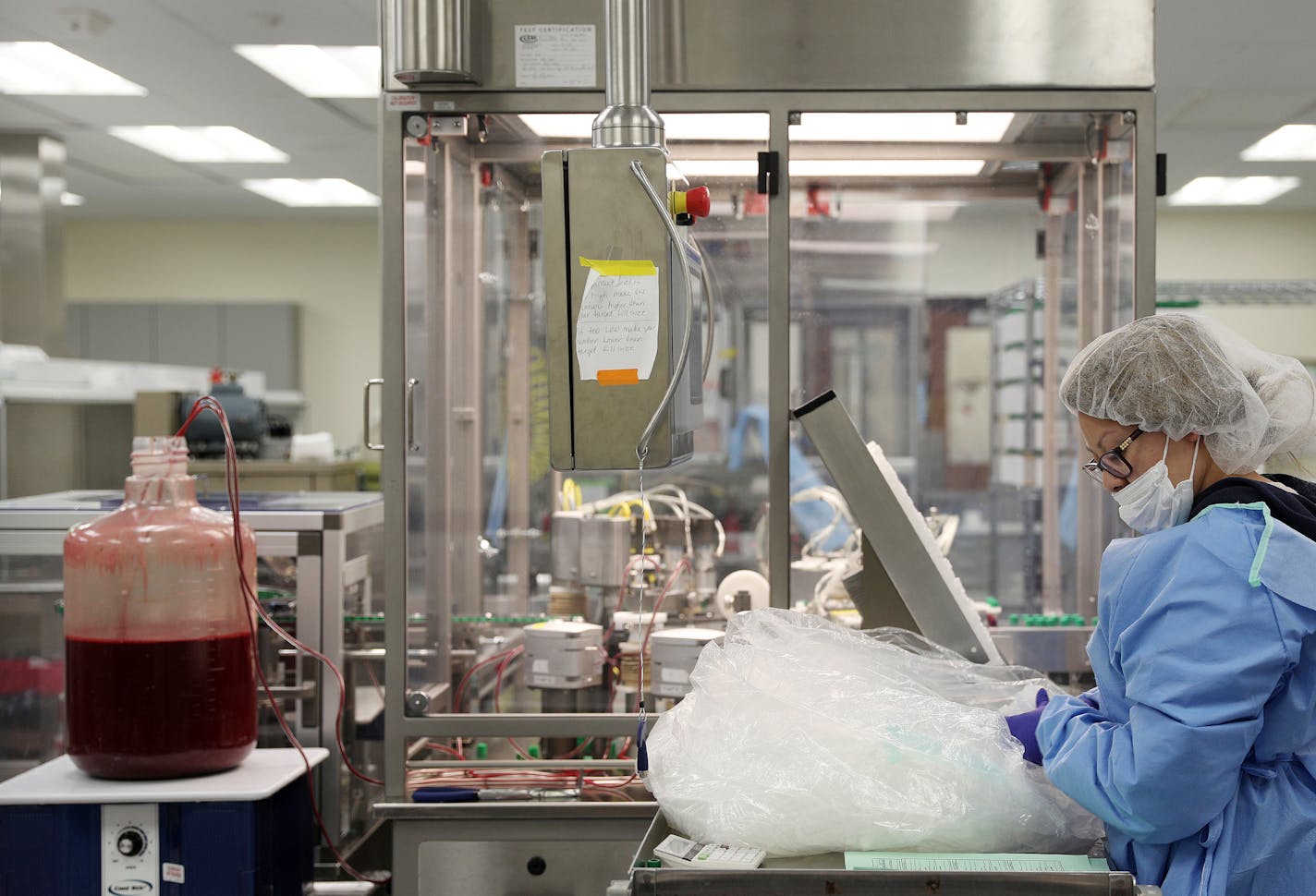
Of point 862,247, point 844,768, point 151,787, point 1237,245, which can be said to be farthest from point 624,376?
point 1237,245

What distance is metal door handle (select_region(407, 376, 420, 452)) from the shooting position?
6.86 ft

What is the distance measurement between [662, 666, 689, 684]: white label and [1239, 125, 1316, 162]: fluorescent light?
527 centimetres

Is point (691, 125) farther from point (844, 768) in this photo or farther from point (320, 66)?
point (320, 66)

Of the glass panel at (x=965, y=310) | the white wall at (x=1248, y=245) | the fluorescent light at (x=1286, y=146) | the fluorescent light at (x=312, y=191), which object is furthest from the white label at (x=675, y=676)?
the white wall at (x=1248, y=245)

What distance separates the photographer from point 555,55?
2.04 m

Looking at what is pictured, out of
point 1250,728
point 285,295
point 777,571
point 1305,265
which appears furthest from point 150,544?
point 1305,265

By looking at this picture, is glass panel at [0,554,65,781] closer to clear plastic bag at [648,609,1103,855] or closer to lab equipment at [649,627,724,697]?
lab equipment at [649,627,724,697]

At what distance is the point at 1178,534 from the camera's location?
4.14ft

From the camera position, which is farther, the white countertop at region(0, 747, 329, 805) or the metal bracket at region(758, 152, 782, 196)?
the metal bracket at region(758, 152, 782, 196)

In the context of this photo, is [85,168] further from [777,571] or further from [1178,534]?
[1178,534]

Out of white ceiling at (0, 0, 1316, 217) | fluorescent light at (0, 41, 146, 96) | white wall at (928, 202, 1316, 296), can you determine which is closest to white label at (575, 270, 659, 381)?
white ceiling at (0, 0, 1316, 217)

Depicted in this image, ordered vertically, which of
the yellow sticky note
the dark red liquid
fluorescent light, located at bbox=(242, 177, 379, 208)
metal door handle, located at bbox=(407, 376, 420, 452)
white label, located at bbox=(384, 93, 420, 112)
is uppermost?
fluorescent light, located at bbox=(242, 177, 379, 208)

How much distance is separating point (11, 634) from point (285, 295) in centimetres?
653

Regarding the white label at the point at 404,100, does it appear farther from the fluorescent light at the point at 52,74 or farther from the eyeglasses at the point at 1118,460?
the fluorescent light at the point at 52,74
